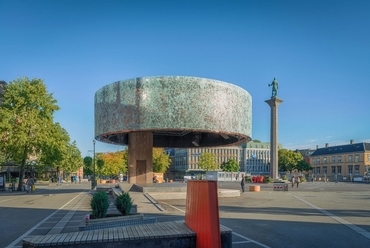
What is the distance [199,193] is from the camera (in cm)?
736

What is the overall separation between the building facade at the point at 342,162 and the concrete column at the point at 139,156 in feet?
291

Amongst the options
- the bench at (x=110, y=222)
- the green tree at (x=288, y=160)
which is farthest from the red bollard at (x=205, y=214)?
the green tree at (x=288, y=160)

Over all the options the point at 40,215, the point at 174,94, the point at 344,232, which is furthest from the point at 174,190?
the point at 344,232

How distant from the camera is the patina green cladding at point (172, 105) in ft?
83.6

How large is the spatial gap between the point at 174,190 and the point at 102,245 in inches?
823

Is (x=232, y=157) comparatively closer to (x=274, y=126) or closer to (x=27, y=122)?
(x=274, y=126)

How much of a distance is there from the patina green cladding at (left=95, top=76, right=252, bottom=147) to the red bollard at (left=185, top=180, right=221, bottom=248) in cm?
1766

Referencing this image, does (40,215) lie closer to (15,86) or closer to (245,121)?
(245,121)

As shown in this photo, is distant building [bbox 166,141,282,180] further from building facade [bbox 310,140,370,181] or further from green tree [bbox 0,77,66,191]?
green tree [bbox 0,77,66,191]

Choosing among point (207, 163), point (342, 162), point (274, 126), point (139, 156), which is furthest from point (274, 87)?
point (342, 162)

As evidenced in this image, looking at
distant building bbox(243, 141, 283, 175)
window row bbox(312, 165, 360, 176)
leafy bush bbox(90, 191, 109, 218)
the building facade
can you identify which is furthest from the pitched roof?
leafy bush bbox(90, 191, 109, 218)

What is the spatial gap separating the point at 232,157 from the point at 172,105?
123 m

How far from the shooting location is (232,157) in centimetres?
14550

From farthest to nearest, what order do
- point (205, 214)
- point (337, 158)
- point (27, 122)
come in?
point (337, 158) < point (27, 122) < point (205, 214)
